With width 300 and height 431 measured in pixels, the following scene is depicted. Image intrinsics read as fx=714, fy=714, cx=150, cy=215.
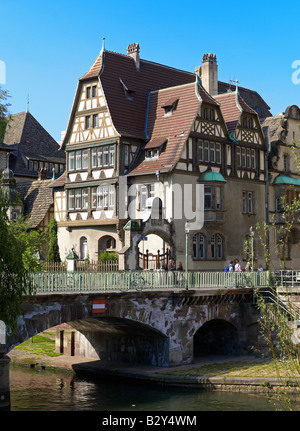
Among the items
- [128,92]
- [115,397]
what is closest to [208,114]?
[128,92]

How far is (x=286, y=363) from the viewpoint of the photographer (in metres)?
14.5

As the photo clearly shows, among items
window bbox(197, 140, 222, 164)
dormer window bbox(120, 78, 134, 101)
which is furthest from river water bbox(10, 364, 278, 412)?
dormer window bbox(120, 78, 134, 101)

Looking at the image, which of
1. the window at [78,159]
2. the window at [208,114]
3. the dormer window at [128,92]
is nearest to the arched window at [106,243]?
the window at [78,159]

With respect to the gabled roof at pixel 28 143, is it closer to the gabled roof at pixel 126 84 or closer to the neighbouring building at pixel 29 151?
the neighbouring building at pixel 29 151

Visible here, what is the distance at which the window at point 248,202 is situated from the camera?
47.4 meters

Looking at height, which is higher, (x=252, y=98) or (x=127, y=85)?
(x=252, y=98)

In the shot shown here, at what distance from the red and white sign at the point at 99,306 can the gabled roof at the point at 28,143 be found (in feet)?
119

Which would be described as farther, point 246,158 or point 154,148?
point 246,158

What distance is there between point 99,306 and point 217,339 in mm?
10465

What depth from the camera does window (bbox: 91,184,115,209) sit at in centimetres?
4531

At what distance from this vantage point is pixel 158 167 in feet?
142

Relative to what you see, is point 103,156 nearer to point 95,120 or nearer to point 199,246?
point 95,120

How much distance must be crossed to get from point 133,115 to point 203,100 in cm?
501

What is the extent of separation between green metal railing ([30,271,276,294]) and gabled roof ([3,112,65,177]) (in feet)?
107
